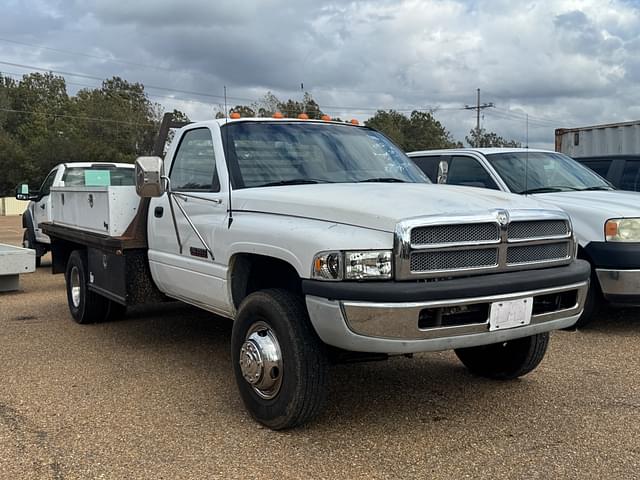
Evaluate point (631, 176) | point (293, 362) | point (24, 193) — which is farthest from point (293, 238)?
point (24, 193)

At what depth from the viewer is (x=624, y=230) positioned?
6148 millimetres

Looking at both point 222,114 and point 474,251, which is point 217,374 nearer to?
point 222,114

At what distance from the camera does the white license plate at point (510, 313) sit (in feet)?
12.1

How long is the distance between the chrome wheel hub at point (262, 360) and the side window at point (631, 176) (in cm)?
654

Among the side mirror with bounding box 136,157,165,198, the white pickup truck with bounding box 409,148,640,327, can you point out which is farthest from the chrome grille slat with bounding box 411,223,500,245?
the white pickup truck with bounding box 409,148,640,327

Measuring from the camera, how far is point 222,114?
5387 mm

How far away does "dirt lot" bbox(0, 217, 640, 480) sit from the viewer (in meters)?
3.54

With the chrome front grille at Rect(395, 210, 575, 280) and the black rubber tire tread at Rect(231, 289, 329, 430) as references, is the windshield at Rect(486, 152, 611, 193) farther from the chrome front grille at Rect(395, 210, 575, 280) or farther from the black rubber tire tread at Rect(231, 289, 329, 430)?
the black rubber tire tread at Rect(231, 289, 329, 430)

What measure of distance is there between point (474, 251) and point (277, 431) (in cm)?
153

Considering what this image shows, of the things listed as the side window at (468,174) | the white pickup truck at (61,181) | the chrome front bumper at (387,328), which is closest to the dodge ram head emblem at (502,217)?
the chrome front bumper at (387,328)

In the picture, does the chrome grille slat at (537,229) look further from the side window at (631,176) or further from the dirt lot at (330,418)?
the side window at (631,176)

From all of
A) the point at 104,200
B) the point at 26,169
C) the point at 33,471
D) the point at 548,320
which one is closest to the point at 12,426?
the point at 33,471

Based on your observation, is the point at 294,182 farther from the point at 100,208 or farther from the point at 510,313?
the point at 100,208

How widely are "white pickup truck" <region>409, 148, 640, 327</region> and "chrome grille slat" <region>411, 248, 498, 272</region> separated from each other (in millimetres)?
2209
